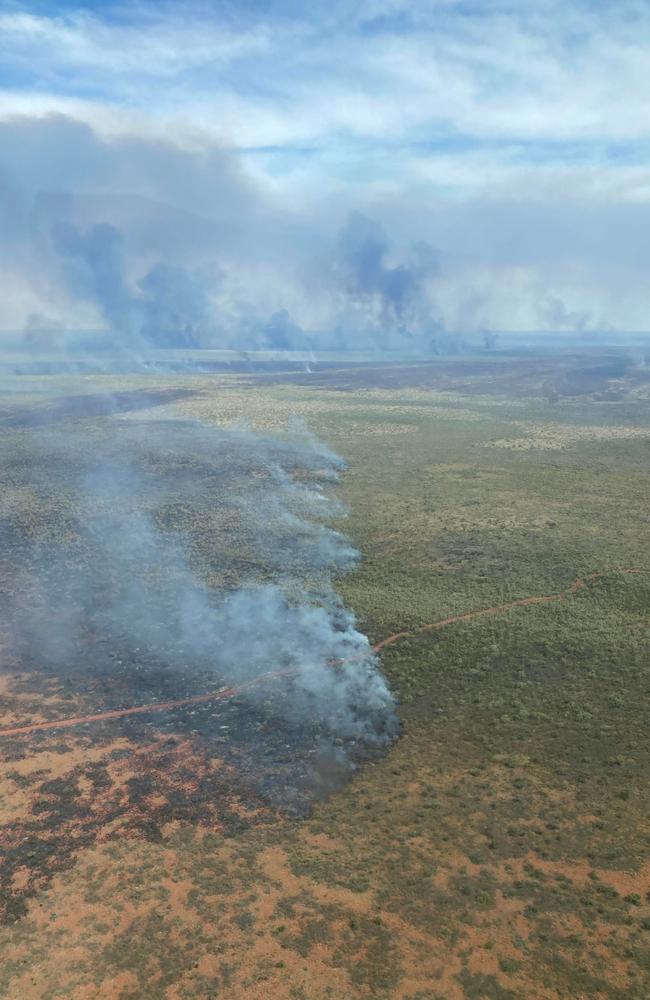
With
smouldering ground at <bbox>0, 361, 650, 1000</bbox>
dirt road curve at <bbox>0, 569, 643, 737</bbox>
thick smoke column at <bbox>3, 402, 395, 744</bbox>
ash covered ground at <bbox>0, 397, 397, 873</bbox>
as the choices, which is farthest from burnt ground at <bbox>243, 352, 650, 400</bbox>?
smouldering ground at <bbox>0, 361, 650, 1000</bbox>

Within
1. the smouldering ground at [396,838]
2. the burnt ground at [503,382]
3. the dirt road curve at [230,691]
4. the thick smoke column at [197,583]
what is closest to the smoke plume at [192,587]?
the thick smoke column at [197,583]

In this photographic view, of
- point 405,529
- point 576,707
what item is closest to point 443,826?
point 576,707

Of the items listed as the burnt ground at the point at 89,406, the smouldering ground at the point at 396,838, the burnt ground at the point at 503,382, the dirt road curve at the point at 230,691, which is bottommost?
the smouldering ground at the point at 396,838

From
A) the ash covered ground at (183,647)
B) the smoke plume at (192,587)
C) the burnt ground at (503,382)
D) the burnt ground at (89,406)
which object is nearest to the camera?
the ash covered ground at (183,647)

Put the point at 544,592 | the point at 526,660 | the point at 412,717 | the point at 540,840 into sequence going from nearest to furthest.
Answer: the point at 540,840, the point at 412,717, the point at 526,660, the point at 544,592

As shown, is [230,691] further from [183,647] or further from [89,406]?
[89,406]

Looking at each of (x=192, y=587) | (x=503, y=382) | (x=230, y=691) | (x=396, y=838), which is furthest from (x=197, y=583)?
(x=503, y=382)

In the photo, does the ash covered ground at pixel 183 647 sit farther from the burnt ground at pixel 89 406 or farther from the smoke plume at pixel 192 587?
the burnt ground at pixel 89 406

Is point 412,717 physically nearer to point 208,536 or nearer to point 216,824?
point 216,824

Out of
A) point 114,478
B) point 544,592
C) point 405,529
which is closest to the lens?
point 544,592
